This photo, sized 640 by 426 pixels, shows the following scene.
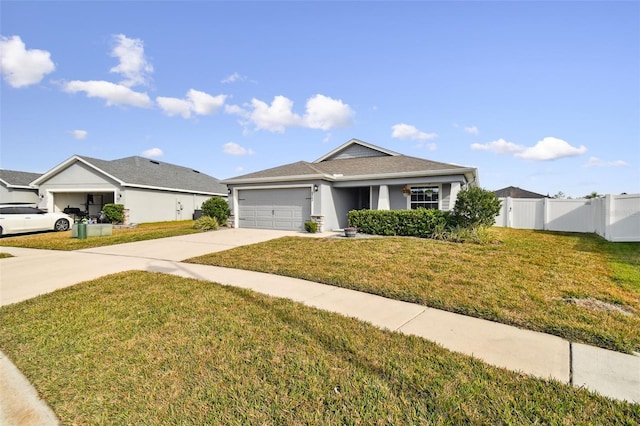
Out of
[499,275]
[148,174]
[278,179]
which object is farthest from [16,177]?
[499,275]

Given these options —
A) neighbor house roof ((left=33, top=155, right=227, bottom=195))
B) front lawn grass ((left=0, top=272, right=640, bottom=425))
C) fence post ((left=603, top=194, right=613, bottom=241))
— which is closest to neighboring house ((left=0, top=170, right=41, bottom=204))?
neighbor house roof ((left=33, top=155, right=227, bottom=195))

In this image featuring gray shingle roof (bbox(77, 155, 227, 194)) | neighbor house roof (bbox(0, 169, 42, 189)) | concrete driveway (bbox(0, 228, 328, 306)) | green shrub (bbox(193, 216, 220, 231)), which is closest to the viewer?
concrete driveway (bbox(0, 228, 328, 306))

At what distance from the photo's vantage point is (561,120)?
1200 cm

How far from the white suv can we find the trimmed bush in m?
15.4

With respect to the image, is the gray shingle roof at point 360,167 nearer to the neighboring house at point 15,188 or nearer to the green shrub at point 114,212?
the green shrub at point 114,212

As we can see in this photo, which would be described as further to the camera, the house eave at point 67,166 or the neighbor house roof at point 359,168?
the house eave at point 67,166

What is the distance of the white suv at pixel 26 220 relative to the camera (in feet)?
44.2

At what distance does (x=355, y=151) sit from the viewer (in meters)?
18.6

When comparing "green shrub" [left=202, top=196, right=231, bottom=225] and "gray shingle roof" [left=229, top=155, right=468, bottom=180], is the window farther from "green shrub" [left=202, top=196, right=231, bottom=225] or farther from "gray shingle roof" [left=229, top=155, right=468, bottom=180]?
"green shrub" [left=202, top=196, right=231, bottom=225]

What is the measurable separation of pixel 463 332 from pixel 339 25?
34.5 ft

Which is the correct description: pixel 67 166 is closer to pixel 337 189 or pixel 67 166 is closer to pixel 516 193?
pixel 337 189

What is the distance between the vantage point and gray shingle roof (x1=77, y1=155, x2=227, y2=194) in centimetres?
1877

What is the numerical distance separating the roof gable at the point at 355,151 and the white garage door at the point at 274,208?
4855 millimetres

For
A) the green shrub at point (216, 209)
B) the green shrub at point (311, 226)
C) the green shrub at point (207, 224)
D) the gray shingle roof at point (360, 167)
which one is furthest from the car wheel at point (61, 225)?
the green shrub at point (311, 226)
